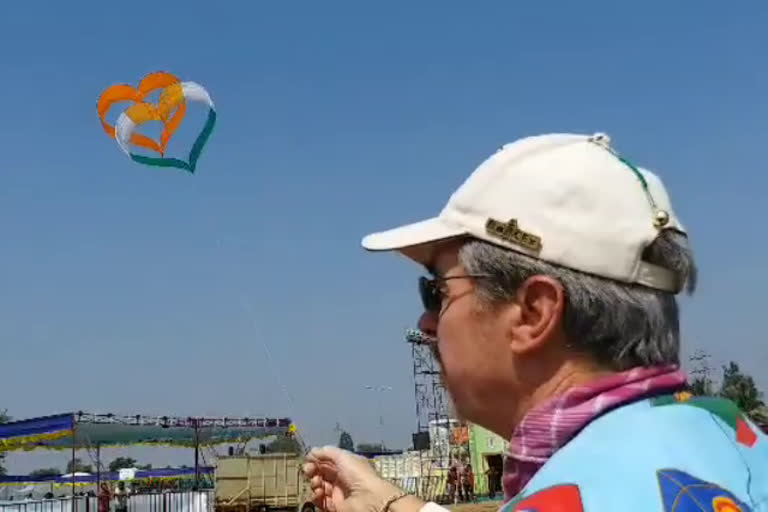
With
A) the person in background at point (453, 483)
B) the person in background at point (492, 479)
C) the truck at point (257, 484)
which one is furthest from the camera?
the person in background at point (492, 479)

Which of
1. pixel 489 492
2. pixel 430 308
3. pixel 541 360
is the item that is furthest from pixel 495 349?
pixel 489 492

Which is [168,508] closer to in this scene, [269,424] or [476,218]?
[269,424]

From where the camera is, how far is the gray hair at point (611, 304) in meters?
1.56

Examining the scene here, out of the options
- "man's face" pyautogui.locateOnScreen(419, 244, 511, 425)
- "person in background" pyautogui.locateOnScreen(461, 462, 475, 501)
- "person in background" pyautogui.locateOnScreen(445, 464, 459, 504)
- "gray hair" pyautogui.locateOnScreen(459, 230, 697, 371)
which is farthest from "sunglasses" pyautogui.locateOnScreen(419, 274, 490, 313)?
"person in background" pyautogui.locateOnScreen(461, 462, 475, 501)

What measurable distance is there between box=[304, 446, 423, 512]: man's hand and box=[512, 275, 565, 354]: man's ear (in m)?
0.35

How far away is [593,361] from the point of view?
1588mm

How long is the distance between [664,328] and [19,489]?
1550 inches

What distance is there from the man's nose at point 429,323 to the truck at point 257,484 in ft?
68.0

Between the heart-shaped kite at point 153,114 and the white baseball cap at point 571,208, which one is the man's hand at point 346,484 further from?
the heart-shaped kite at point 153,114

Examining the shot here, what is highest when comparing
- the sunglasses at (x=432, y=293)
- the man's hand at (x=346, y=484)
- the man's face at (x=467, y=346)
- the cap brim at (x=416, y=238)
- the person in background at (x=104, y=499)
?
the person in background at (x=104, y=499)

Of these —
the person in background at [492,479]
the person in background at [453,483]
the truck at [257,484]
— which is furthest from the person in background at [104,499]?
the person in background at [492,479]

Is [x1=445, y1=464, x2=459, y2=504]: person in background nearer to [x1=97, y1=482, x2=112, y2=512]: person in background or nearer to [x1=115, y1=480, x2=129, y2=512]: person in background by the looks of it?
[x1=115, y1=480, x2=129, y2=512]: person in background

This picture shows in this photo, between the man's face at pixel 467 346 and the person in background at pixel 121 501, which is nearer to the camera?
the man's face at pixel 467 346

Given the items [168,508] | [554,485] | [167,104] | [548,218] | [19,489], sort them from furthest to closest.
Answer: [19,489] → [168,508] → [167,104] → [548,218] → [554,485]
